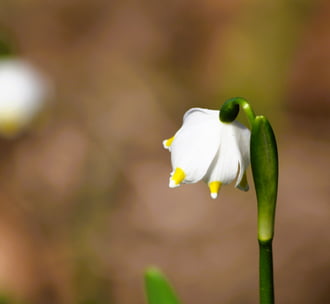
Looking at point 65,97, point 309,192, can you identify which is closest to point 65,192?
point 65,97

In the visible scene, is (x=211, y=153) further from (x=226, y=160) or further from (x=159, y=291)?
(x=159, y=291)

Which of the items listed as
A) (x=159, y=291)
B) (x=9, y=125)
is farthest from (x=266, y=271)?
(x=9, y=125)

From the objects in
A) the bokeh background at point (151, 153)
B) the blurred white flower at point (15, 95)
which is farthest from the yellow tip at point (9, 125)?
the bokeh background at point (151, 153)

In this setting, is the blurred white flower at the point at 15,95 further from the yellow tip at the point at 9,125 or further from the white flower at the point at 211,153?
the white flower at the point at 211,153

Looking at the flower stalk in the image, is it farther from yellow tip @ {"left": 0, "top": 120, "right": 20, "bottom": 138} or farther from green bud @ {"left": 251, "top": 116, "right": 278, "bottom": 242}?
yellow tip @ {"left": 0, "top": 120, "right": 20, "bottom": 138}

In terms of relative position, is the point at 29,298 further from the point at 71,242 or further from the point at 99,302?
the point at 99,302
